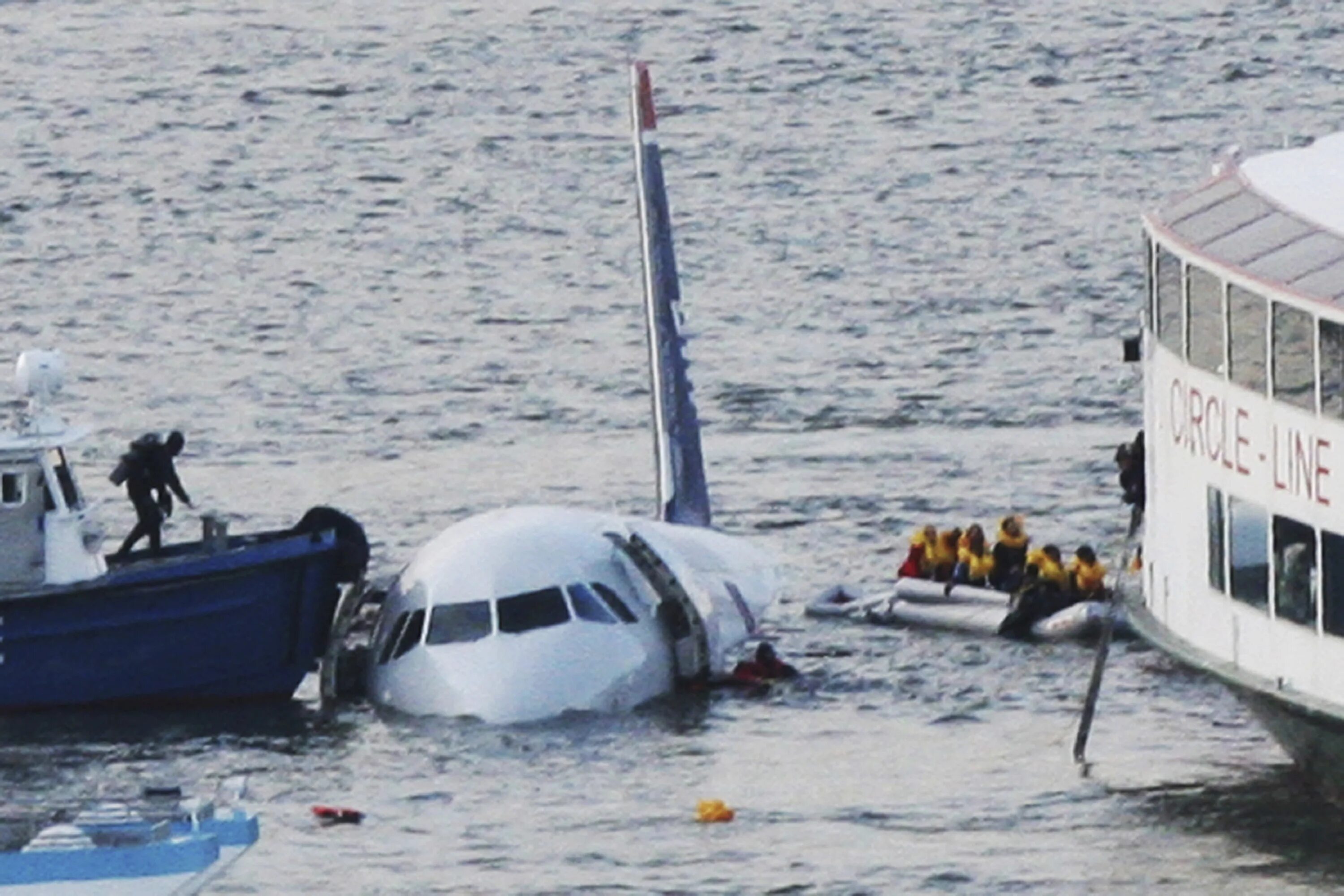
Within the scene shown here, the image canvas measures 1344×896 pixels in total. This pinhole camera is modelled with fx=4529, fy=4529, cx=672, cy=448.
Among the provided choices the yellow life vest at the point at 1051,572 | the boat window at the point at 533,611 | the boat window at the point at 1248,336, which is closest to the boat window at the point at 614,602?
the boat window at the point at 533,611

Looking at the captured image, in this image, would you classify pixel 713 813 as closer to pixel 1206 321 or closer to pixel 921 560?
pixel 1206 321

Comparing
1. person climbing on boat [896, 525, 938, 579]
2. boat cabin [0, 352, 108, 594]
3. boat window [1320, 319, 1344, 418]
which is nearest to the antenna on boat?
boat cabin [0, 352, 108, 594]

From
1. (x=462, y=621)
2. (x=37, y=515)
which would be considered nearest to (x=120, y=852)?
(x=462, y=621)

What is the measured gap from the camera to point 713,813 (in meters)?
56.3

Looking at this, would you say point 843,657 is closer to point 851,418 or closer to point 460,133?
point 851,418

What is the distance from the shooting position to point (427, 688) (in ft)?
202

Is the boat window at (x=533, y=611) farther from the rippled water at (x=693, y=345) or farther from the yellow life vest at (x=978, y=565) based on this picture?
the yellow life vest at (x=978, y=565)

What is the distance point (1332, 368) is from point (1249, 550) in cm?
361

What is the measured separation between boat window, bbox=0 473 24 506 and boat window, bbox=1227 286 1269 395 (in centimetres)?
1792

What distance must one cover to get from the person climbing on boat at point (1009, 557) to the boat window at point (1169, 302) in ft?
41.6

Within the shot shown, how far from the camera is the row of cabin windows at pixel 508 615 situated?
6166 centimetres

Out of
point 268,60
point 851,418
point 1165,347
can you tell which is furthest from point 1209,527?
point 268,60

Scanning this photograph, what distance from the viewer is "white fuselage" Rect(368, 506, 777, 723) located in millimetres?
61312

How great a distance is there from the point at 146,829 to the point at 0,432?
69.0 ft
